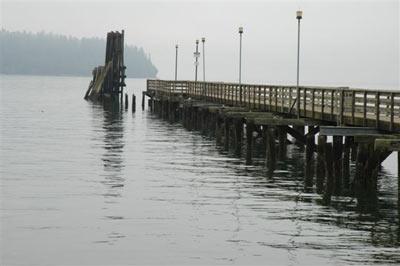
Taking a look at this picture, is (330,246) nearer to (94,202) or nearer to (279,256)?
(279,256)

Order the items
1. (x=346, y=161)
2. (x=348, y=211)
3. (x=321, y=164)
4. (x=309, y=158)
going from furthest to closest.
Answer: (x=309, y=158) < (x=346, y=161) < (x=321, y=164) < (x=348, y=211)

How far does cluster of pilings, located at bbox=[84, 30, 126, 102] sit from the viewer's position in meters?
90.7

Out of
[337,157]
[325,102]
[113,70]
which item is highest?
[113,70]

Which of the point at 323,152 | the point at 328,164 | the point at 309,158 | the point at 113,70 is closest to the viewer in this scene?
the point at 328,164

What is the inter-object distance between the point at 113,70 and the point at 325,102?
204 feet

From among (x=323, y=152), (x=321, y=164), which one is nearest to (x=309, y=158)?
(x=321, y=164)

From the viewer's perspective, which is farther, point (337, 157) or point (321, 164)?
point (321, 164)

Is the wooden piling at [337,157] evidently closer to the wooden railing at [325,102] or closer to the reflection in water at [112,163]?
the wooden railing at [325,102]

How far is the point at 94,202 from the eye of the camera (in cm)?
2148

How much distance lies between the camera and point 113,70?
300 feet

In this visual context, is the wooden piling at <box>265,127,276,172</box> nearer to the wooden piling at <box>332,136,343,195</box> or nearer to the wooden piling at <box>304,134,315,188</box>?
the wooden piling at <box>304,134,315,188</box>

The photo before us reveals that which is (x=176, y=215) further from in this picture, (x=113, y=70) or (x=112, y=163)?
(x=113, y=70)

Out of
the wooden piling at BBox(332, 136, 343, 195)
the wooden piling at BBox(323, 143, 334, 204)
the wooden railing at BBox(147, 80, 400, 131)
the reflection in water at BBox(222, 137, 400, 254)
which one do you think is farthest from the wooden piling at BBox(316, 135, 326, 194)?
the wooden railing at BBox(147, 80, 400, 131)

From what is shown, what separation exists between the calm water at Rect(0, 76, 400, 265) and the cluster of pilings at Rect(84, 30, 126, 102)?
2218 inches
